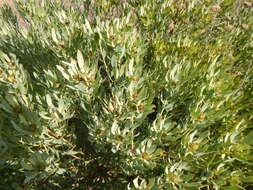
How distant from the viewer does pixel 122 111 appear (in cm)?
136

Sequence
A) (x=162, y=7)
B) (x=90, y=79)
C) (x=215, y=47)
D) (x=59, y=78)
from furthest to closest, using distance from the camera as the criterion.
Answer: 1. (x=162, y=7)
2. (x=215, y=47)
3. (x=59, y=78)
4. (x=90, y=79)

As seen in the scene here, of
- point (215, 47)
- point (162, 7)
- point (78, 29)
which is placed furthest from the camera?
point (162, 7)

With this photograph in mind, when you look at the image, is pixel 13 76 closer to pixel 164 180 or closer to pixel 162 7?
pixel 164 180

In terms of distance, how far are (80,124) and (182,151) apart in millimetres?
914

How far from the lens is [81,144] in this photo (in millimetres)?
1830

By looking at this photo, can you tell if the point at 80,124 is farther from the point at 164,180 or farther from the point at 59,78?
the point at 164,180

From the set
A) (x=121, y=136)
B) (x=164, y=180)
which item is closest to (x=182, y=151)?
(x=164, y=180)

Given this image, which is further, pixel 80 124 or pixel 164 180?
pixel 80 124

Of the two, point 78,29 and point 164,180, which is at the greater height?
point 78,29

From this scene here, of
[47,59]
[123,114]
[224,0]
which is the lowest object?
[123,114]

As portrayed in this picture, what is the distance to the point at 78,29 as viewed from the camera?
1.65 m

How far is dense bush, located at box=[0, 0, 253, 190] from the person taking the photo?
126 cm

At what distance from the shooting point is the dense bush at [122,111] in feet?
4.14

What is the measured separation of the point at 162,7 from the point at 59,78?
1245 millimetres
